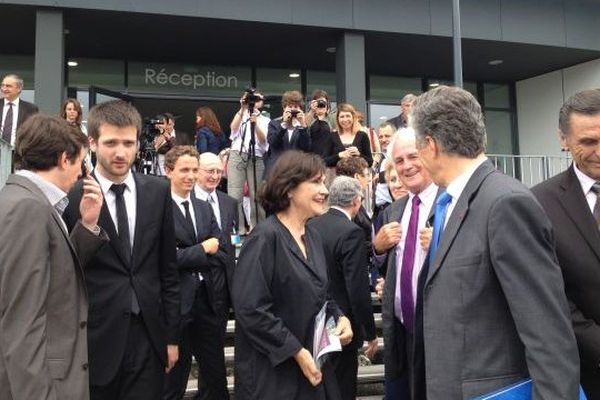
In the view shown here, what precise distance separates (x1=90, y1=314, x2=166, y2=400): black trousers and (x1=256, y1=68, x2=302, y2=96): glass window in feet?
35.5

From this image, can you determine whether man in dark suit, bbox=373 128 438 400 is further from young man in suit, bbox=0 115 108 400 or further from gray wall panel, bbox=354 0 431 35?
gray wall panel, bbox=354 0 431 35

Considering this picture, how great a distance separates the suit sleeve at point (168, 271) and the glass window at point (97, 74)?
10271mm

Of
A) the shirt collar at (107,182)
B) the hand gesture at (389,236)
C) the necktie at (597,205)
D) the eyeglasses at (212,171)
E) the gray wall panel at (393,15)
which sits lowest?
the hand gesture at (389,236)

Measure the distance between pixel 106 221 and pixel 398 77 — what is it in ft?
41.0

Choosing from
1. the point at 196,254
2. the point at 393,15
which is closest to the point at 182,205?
the point at 196,254

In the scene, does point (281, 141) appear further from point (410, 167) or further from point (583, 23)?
point (583, 23)

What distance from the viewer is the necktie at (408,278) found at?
3.16m

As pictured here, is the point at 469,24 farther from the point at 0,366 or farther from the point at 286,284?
the point at 0,366

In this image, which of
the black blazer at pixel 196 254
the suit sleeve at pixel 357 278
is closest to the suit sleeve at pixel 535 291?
the suit sleeve at pixel 357 278

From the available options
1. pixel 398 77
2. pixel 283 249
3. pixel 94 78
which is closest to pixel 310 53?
pixel 398 77

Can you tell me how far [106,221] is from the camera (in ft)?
9.91

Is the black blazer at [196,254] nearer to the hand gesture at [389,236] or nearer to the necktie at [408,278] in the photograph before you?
the hand gesture at [389,236]

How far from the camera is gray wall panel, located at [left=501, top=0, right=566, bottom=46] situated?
12141 millimetres

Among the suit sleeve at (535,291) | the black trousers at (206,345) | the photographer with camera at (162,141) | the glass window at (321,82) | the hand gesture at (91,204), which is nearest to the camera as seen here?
the suit sleeve at (535,291)
